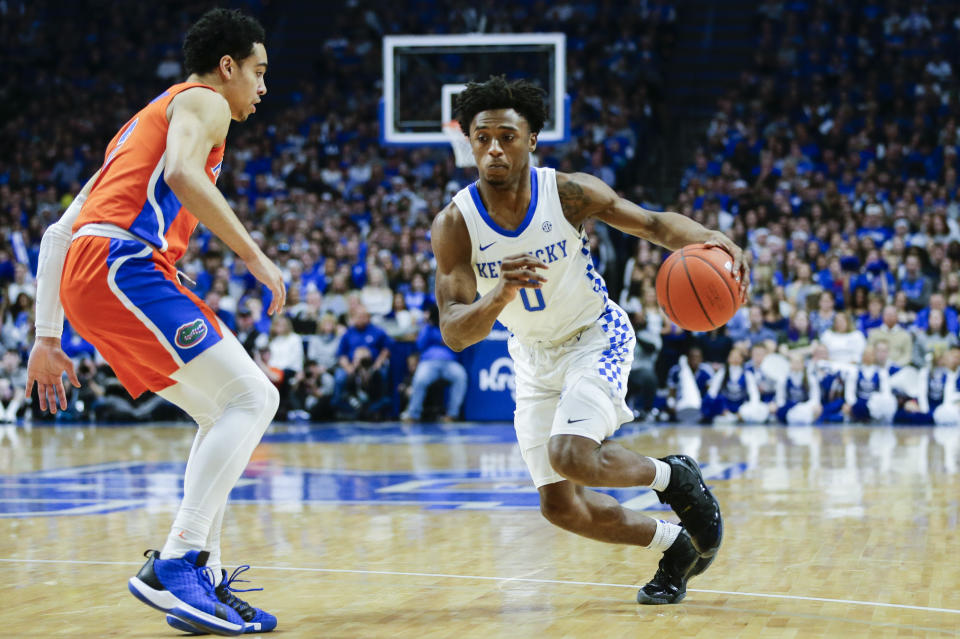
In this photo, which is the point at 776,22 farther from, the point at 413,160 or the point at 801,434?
the point at 801,434

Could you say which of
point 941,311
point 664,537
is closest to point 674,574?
point 664,537

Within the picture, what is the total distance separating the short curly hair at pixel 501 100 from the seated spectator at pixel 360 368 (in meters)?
9.28

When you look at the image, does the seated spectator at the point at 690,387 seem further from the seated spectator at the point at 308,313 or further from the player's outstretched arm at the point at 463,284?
the player's outstretched arm at the point at 463,284

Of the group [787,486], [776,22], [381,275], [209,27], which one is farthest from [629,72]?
[209,27]

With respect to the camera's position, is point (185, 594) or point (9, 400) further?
point (9, 400)

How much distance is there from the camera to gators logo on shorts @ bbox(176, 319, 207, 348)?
3889 mm

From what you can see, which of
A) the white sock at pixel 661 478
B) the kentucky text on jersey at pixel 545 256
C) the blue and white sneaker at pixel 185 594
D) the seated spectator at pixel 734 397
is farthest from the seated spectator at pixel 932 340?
the blue and white sneaker at pixel 185 594

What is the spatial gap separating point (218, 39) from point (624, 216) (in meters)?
1.68

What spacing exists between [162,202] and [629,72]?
16357mm

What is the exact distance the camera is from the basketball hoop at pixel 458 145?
12.9m

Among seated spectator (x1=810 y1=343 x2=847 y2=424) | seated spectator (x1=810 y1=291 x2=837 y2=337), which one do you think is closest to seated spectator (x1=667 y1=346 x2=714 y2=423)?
seated spectator (x1=810 y1=343 x2=847 y2=424)

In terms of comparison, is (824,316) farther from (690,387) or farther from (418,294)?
(418,294)

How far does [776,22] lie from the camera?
20109mm

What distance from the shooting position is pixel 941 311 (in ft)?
42.2
